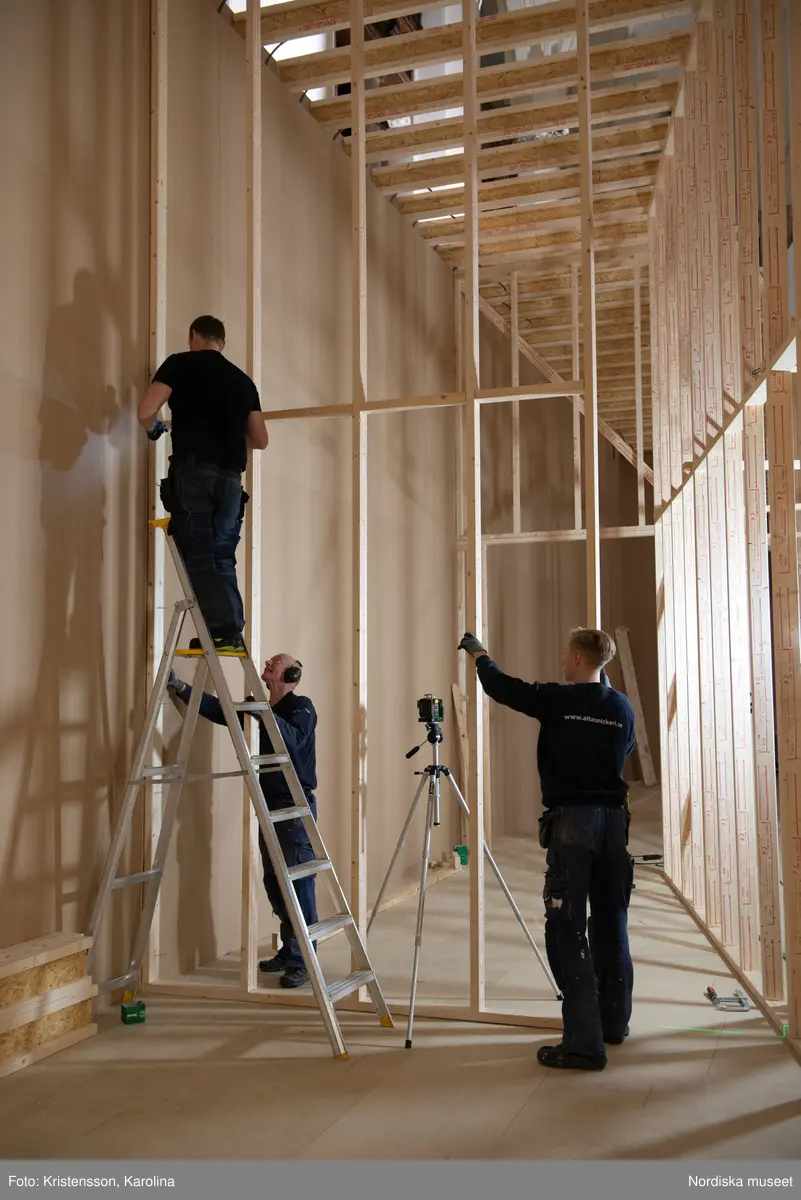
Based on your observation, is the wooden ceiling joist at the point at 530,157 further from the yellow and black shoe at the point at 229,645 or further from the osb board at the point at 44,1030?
the osb board at the point at 44,1030

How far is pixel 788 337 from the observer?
11.8 ft

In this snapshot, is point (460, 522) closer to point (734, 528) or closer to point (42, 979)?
point (734, 528)

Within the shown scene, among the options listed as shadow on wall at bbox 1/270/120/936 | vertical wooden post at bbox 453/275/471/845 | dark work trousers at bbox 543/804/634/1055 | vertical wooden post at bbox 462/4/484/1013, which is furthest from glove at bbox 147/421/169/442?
vertical wooden post at bbox 453/275/471/845

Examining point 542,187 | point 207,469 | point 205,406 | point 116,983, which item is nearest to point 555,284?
point 542,187

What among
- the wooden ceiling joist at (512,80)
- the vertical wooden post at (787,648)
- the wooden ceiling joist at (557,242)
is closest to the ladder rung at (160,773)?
the vertical wooden post at (787,648)

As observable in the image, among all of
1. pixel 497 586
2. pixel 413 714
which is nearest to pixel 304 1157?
pixel 413 714

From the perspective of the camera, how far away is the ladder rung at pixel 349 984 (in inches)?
150

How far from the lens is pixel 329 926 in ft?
12.7

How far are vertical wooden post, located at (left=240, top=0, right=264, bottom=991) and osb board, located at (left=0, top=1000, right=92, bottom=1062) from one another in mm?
772

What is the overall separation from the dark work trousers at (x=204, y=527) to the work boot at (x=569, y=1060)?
6.42 feet

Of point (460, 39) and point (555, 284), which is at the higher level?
point (460, 39)

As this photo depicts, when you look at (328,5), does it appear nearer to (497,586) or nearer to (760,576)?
(760,576)

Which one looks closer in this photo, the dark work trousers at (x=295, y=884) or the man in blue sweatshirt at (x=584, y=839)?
the man in blue sweatshirt at (x=584, y=839)

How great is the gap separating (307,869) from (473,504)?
62.7 inches
